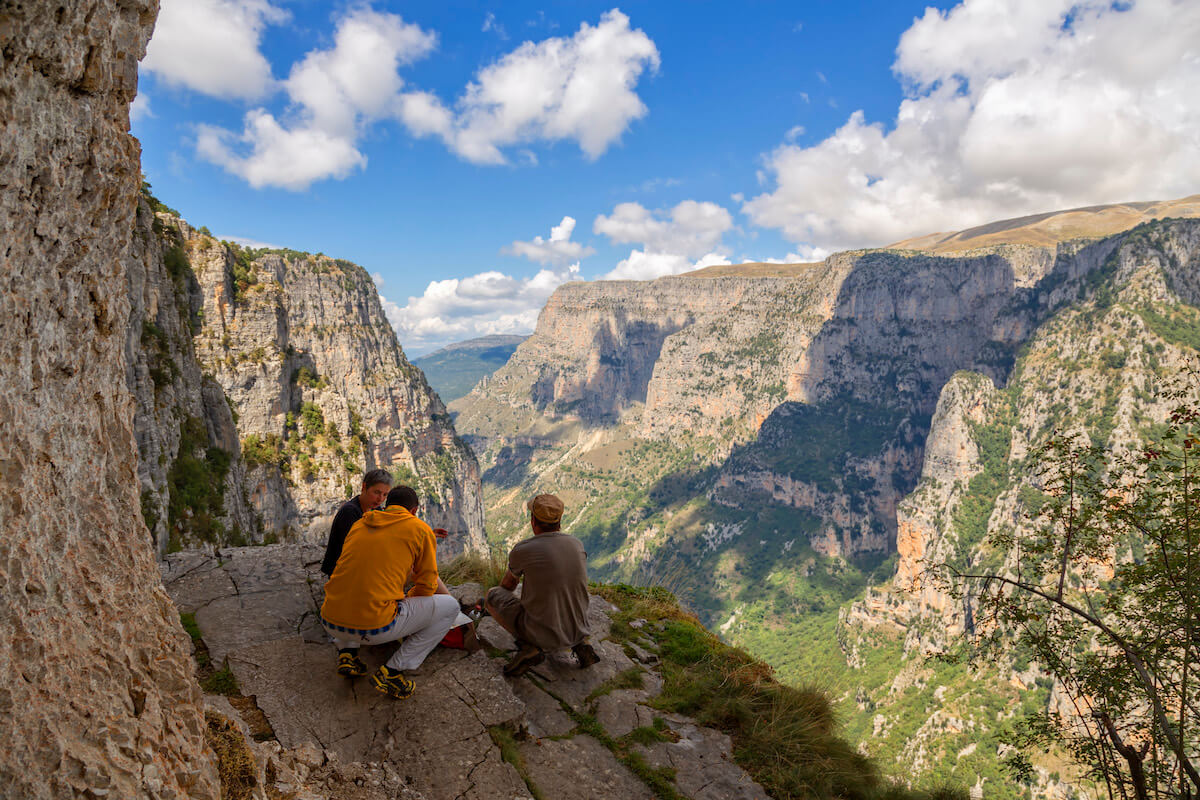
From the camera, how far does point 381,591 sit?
17.9ft

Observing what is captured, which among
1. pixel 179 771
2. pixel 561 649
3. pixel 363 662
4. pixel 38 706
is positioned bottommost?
pixel 561 649

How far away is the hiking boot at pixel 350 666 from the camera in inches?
215

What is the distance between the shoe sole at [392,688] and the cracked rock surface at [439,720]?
0.11 metres

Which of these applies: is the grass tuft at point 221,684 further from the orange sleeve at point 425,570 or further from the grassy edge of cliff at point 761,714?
the grassy edge of cliff at point 761,714

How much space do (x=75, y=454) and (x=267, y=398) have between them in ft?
174

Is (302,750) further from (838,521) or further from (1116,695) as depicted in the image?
(838,521)

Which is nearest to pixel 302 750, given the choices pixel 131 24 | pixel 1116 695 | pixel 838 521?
pixel 131 24

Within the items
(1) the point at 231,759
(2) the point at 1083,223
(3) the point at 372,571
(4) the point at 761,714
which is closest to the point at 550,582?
(3) the point at 372,571

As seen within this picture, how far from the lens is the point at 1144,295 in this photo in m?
90.2

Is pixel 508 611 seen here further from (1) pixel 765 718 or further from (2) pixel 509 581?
(1) pixel 765 718

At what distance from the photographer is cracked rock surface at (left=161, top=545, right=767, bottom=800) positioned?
4.63 meters

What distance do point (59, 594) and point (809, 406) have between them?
176 metres

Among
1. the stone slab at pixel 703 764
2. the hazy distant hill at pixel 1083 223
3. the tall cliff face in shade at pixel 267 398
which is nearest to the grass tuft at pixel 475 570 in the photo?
the stone slab at pixel 703 764

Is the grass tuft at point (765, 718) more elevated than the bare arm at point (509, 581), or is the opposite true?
the bare arm at point (509, 581)
